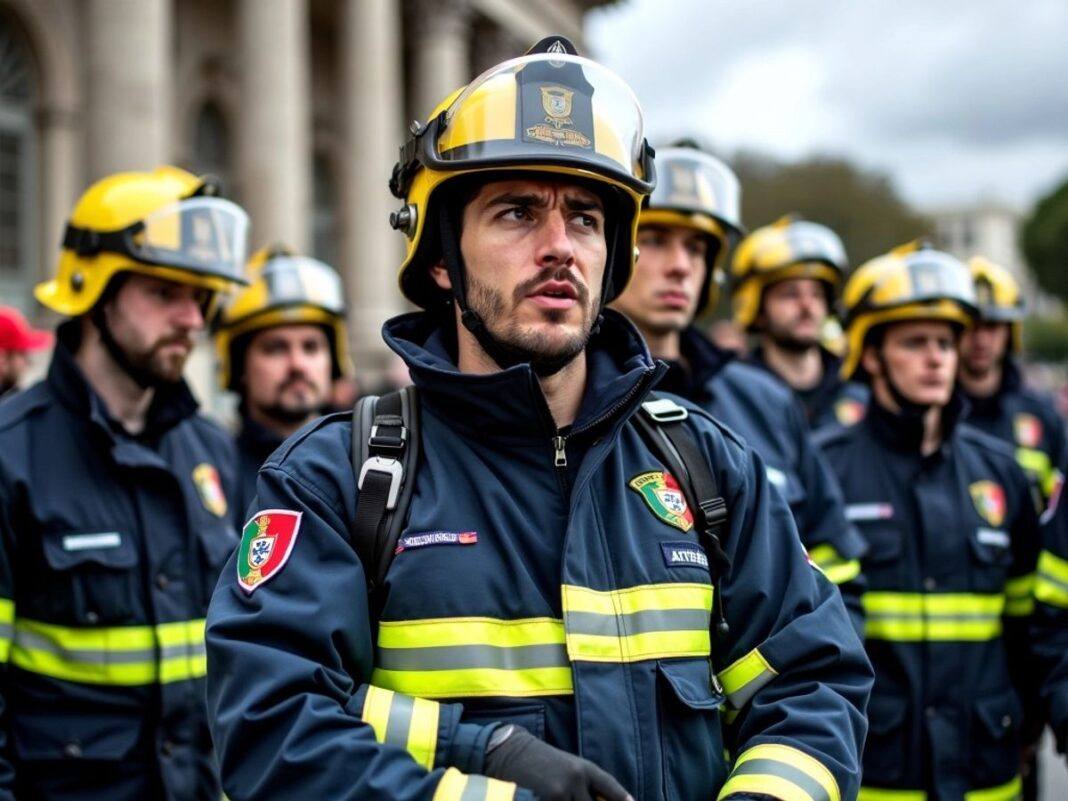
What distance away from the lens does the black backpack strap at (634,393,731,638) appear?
2.33 m

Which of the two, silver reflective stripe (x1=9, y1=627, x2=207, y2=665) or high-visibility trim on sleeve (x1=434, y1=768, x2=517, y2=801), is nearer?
high-visibility trim on sleeve (x1=434, y1=768, x2=517, y2=801)

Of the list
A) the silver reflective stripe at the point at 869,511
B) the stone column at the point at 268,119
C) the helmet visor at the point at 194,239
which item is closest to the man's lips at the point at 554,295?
the helmet visor at the point at 194,239

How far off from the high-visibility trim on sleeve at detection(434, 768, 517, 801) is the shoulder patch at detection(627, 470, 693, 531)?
638mm

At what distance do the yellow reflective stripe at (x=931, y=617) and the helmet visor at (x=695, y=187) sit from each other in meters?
1.50

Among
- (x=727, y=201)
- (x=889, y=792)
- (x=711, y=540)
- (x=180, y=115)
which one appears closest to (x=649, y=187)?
(x=711, y=540)

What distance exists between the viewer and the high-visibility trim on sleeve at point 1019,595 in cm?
420

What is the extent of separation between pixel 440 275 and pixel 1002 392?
5.03 meters

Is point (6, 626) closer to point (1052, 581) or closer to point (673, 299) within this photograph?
point (673, 299)

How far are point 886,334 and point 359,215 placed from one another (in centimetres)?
1609

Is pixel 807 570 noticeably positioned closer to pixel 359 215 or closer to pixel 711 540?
pixel 711 540

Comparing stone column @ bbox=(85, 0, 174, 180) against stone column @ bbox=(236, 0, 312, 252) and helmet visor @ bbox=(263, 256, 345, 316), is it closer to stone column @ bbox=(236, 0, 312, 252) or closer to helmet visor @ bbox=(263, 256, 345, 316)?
stone column @ bbox=(236, 0, 312, 252)

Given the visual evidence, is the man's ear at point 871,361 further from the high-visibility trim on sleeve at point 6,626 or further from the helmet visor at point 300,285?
the high-visibility trim on sleeve at point 6,626

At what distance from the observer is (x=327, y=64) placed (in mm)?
23141

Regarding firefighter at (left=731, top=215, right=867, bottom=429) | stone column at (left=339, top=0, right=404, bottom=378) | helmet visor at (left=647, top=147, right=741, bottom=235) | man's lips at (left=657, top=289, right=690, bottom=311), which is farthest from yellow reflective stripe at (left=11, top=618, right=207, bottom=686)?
stone column at (left=339, top=0, right=404, bottom=378)
